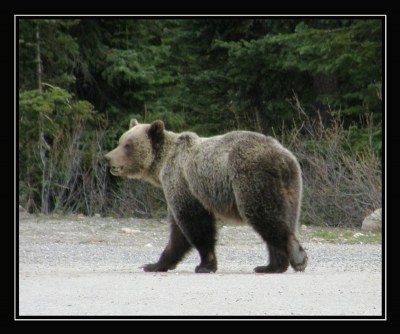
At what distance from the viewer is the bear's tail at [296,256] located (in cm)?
840

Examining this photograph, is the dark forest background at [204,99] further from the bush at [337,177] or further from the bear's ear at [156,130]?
the bear's ear at [156,130]

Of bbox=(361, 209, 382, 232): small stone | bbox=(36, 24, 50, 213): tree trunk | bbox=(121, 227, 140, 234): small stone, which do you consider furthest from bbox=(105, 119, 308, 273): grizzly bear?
bbox=(36, 24, 50, 213): tree trunk

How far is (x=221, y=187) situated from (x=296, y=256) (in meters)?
1.05

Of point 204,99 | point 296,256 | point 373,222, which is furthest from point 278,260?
point 204,99

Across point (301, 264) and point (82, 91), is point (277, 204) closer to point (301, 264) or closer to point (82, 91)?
point (301, 264)

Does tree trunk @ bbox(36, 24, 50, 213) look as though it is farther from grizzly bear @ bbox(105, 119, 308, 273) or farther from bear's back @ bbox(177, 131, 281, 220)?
bear's back @ bbox(177, 131, 281, 220)

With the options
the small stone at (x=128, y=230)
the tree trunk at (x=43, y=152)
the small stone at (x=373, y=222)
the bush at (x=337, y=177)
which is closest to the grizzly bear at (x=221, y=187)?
the small stone at (x=128, y=230)

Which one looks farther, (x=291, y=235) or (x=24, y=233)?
(x=24, y=233)

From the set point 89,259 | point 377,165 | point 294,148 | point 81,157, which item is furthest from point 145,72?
point 89,259

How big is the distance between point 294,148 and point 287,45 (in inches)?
110

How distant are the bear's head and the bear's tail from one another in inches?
78.0

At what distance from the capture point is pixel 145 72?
21.6 metres

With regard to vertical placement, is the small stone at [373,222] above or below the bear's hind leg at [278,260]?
below

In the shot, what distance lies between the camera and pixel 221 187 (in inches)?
340
